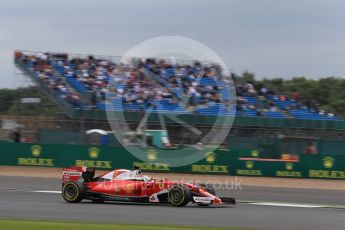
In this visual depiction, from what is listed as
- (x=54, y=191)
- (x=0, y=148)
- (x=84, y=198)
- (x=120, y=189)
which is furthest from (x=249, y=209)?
(x=0, y=148)

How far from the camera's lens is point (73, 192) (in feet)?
45.9

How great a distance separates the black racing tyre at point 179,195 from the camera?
13.2 m

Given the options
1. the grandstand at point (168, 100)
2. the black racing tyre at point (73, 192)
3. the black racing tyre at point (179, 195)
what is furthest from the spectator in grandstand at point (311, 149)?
the black racing tyre at point (73, 192)

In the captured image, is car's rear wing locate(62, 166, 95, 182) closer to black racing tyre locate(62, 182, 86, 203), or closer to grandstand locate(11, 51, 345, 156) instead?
black racing tyre locate(62, 182, 86, 203)

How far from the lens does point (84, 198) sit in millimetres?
14031

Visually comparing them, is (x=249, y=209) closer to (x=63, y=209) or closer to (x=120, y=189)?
(x=120, y=189)

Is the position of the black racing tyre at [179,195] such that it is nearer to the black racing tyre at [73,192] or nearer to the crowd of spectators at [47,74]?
the black racing tyre at [73,192]

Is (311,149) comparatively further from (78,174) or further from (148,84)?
(78,174)

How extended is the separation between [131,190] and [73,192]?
1407 mm

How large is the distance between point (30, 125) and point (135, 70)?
6257mm

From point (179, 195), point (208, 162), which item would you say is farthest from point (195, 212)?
point (208, 162)

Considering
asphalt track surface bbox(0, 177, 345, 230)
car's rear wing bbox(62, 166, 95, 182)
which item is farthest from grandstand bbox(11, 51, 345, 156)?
car's rear wing bbox(62, 166, 95, 182)

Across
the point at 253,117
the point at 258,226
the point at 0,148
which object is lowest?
the point at 258,226

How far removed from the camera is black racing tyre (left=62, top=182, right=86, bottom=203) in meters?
13.9
